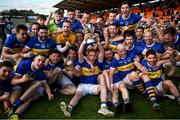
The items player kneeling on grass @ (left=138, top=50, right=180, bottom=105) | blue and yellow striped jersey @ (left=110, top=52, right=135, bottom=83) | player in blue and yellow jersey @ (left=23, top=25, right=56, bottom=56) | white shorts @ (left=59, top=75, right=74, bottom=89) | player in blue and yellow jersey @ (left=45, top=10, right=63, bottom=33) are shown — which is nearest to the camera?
player kneeling on grass @ (left=138, top=50, right=180, bottom=105)

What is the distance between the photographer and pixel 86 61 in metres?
5.63

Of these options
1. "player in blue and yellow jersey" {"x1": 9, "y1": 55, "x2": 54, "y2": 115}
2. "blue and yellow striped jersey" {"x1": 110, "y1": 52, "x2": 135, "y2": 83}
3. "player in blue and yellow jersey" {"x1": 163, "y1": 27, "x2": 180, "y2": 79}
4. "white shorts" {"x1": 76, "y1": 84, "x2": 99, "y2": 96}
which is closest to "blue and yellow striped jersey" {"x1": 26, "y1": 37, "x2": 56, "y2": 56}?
"player in blue and yellow jersey" {"x1": 9, "y1": 55, "x2": 54, "y2": 115}

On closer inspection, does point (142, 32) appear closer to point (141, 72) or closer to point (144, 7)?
point (141, 72)

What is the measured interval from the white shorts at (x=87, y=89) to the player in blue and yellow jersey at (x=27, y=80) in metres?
0.65

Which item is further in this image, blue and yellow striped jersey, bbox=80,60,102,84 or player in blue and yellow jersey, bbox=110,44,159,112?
blue and yellow striped jersey, bbox=80,60,102,84

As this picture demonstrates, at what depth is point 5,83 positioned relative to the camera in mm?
4988

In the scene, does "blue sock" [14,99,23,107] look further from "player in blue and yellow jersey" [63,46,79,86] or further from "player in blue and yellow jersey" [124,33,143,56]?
"player in blue and yellow jersey" [124,33,143,56]

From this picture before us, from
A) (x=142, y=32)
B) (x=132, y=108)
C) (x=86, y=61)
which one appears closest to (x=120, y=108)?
(x=132, y=108)

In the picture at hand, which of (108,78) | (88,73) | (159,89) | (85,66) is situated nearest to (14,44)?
(85,66)

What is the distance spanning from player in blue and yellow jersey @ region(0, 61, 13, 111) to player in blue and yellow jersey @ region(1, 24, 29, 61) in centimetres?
88

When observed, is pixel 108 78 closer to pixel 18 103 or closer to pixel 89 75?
pixel 89 75

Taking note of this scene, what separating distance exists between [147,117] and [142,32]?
2.36m

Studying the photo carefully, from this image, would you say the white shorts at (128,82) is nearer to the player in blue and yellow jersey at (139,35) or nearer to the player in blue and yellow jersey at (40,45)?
the player in blue and yellow jersey at (139,35)

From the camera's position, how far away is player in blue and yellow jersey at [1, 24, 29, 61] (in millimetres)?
5766
